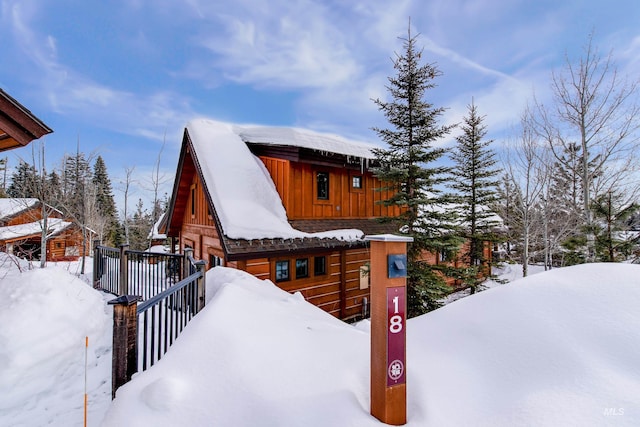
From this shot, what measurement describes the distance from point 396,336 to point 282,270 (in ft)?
21.5

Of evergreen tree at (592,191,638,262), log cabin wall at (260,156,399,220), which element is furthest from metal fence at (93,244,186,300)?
evergreen tree at (592,191,638,262)

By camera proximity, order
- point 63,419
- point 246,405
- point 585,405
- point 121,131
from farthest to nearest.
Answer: point 121,131
point 63,419
point 246,405
point 585,405

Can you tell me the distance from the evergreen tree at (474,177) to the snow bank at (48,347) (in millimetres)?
12139

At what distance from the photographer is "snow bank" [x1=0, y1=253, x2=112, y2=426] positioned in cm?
309

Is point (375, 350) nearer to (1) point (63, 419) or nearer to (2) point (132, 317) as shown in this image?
(2) point (132, 317)

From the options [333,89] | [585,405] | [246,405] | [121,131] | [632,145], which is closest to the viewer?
[585,405]

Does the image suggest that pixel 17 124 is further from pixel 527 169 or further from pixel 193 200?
pixel 527 169

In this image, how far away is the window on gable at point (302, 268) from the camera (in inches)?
347

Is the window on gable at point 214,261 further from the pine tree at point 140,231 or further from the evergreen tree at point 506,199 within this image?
the pine tree at point 140,231

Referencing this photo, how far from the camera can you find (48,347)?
4141mm

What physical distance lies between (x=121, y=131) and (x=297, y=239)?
1589 centimetres

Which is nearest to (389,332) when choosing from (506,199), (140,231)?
(506,199)

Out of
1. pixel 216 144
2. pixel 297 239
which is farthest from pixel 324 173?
pixel 216 144

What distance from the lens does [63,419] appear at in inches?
114
